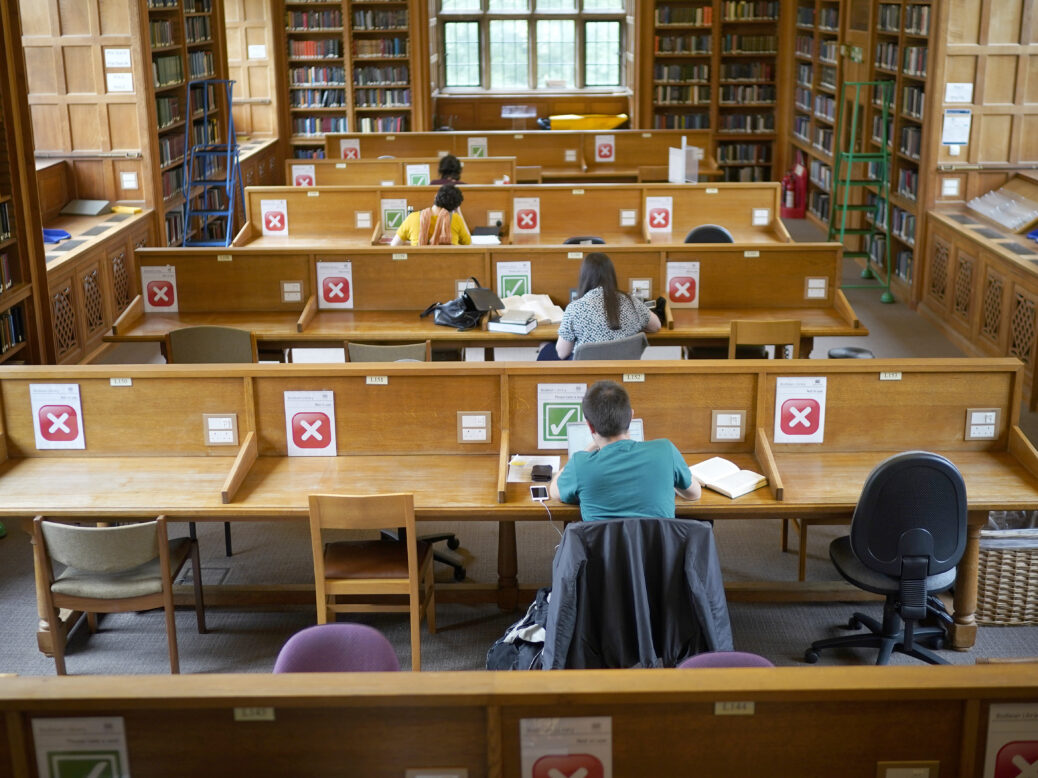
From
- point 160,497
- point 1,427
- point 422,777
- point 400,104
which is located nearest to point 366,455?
point 160,497

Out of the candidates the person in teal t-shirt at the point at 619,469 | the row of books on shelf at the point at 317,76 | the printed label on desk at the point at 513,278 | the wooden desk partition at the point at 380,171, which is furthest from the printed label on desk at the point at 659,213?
the row of books on shelf at the point at 317,76

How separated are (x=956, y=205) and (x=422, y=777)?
23.5 feet

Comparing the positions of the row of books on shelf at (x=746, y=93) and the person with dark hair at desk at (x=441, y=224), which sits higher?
the row of books on shelf at (x=746, y=93)

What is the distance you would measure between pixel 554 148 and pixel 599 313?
573cm

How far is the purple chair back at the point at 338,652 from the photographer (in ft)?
8.79

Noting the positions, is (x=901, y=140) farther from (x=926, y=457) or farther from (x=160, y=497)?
(x=160, y=497)

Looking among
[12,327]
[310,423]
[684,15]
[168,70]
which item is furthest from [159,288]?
[684,15]

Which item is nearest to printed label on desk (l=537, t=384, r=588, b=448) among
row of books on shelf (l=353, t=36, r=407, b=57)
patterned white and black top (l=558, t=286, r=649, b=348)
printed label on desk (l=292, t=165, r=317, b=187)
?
patterned white and black top (l=558, t=286, r=649, b=348)

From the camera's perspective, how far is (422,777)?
1991mm

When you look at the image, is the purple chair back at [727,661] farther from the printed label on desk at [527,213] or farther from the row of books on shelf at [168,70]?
the row of books on shelf at [168,70]

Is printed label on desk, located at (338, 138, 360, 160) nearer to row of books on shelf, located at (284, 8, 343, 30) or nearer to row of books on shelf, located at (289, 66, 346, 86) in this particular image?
row of books on shelf, located at (289, 66, 346, 86)

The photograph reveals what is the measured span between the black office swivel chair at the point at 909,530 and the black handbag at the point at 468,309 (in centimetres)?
251

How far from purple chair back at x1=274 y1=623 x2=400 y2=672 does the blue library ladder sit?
23.6 feet

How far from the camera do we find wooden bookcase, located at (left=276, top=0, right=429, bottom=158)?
39.9 feet
